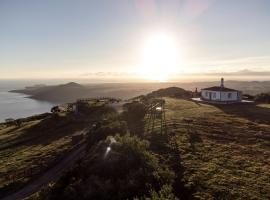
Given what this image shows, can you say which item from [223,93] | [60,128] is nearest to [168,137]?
[60,128]

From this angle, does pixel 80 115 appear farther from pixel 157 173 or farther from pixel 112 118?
pixel 157 173

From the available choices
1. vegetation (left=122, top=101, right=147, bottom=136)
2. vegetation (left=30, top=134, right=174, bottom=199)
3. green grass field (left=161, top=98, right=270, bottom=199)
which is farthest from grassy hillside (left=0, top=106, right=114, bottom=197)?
green grass field (left=161, top=98, right=270, bottom=199)

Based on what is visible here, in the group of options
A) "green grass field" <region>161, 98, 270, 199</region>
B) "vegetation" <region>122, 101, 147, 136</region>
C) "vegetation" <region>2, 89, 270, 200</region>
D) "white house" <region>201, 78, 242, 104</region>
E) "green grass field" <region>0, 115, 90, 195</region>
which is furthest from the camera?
"white house" <region>201, 78, 242, 104</region>

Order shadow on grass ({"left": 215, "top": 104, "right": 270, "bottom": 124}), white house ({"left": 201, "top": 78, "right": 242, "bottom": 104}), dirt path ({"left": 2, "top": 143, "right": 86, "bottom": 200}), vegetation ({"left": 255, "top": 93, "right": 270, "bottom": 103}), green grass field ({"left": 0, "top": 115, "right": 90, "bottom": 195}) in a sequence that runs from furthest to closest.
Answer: vegetation ({"left": 255, "top": 93, "right": 270, "bottom": 103}), white house ({"left": 201, "top": 78, "right": 242, "bottom": 104}), shadow on grass ({"left": 215, "top": 104, "right": 270, "bottom": 124}), green grass field ({"left": 0, "top": 115, "right": 90, "bottom": 195}), dirt path ({"left": 2, "top": 143, "right": 86, "bottom": 200})

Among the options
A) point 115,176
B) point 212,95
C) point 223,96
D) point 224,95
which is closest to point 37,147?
point 115,176

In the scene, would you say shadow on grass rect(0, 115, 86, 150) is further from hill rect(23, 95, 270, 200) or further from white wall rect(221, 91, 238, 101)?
white wall rect(221, 91, 238, 101)

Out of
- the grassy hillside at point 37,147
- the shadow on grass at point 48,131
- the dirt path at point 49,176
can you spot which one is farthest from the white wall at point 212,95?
the dirt path at point 49,176
